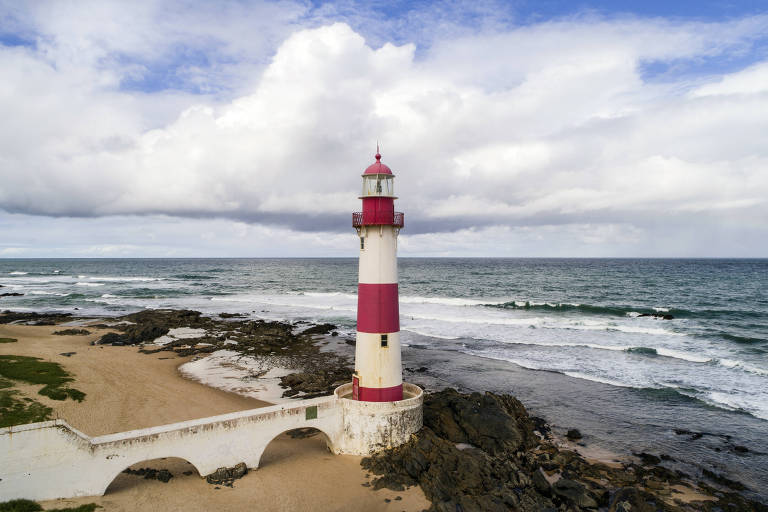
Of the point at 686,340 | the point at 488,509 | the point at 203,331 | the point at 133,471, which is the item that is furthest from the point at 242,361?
the point at 686,340

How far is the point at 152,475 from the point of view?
1143cm

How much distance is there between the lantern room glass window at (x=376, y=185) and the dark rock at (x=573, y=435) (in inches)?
421

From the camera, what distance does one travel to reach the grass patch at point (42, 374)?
17.0 m

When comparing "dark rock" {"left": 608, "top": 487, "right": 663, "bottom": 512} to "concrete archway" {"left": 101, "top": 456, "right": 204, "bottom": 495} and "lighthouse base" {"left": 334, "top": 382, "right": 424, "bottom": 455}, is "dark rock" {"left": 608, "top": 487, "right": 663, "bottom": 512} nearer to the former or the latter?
"lighthouse base" {"left": 334, "top": 382, "right": 424, "bottom": 455}

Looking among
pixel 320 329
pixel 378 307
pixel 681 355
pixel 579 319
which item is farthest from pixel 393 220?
pixel 579 319

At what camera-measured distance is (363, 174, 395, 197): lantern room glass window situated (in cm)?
1284

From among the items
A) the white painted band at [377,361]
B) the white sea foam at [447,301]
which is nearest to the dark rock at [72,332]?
the white painted band at [377,361]

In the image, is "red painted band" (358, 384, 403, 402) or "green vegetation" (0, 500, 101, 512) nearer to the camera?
"green vegetation" (0, 500, 101, 512)

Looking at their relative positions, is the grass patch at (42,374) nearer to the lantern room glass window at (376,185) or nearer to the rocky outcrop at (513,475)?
the rocky outcrop at (513,475)

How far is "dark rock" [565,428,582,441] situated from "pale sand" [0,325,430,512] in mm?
7245

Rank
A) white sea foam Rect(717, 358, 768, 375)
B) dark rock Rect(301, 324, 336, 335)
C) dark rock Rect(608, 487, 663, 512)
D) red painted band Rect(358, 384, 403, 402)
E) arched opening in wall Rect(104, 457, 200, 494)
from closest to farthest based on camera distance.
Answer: arched opening in wall Rect(104, 457, 200, 494)
dark rock Rect(608, 487, 663, 512)
red painted band Rect(358, 384, 403, 402)
white sea foam Rect(717, 358, 768, 375)
dark rock Rect(301, 324, 336, 335)

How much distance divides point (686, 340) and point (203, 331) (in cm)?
3415

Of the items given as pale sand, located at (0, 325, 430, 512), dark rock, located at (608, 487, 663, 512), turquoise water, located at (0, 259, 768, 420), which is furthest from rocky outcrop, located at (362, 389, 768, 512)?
Answer: turquoise water, located at (0, 259, 768, 420)

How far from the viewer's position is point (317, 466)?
493 inches
